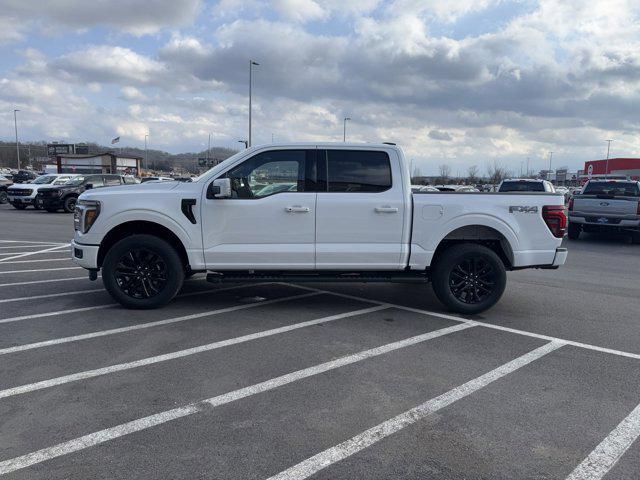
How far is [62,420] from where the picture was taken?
3447 millimetres

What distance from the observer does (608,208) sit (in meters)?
14.0

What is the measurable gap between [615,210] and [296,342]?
1231cm

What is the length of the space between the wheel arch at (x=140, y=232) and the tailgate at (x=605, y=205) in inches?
482

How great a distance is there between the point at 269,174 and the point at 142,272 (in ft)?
6.34

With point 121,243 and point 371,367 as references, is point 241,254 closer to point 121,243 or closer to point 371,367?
point 121,243

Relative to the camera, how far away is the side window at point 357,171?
6008mm

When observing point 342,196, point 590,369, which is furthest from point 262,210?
point 590,369

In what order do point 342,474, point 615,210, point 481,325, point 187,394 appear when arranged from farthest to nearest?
point 615,210 → point 481,325 → point 187,394 → point 342,474

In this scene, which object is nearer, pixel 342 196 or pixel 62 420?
pixel 62 420

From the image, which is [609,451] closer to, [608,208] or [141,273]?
[141,273]

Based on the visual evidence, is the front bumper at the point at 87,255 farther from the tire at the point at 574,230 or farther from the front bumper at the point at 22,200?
the front bumper at the point at 22,200

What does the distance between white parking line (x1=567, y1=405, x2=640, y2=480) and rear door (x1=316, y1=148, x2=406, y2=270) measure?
3019mm

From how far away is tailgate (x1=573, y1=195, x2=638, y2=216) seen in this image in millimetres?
13625

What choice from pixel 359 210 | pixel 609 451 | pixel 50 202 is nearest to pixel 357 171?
pixel 359 210
